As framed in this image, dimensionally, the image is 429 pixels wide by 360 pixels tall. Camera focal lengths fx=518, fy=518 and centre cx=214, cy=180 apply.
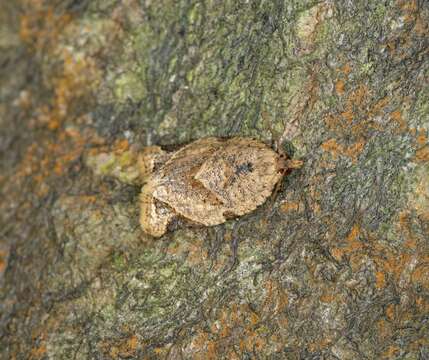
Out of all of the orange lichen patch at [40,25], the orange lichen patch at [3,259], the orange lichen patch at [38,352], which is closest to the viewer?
the orange lichen patch at [40,25]

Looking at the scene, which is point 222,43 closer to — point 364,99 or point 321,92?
point 321,92

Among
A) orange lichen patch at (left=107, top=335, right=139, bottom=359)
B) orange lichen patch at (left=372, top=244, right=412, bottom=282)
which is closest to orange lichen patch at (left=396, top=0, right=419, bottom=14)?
orange lichen patch at (left=372, top=244, right=412, bottom=282)

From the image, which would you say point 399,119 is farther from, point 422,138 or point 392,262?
point 392,262

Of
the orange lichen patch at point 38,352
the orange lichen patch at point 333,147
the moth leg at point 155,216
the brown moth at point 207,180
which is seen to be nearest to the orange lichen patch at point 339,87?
the orange lichen patch at point 333,147

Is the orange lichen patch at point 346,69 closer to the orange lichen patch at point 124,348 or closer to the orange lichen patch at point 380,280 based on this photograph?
the orange lichen patch at point 380,280

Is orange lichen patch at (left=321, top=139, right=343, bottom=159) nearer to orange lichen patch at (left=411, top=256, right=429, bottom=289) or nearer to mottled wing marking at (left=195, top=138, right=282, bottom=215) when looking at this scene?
mottled wing marking at (left=195, top=138, right=282, bottom=215)

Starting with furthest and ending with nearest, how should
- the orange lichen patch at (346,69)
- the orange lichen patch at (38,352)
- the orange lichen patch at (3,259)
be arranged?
the orange lichen patch at (346,69) < the orange lichen patch at (38,352) < the orange lichen patch at (3,259)

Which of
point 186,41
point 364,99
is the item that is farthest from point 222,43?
point 364,99
